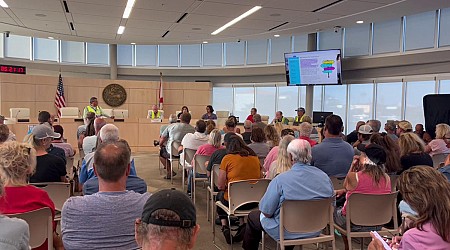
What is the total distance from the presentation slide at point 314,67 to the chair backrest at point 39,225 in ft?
33.6

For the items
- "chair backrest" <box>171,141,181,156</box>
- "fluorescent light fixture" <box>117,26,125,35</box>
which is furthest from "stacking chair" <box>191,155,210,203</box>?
"fluorescent light fixture" <box>117,26,125,35</box>

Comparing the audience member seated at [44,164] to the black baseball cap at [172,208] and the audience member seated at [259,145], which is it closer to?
the audience member seated at [259,145]

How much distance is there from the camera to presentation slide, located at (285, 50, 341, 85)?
1142cm

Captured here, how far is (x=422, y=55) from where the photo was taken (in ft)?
33.2

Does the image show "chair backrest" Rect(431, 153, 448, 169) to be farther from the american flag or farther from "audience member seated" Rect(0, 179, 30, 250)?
the american flag

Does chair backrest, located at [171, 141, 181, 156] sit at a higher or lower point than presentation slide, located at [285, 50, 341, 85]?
lower

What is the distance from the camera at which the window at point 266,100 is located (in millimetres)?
15428

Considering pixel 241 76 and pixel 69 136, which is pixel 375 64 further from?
pixel 69 136

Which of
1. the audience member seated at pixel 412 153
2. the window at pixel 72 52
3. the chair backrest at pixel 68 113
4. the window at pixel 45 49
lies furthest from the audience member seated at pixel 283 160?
the window at pixel 45 49

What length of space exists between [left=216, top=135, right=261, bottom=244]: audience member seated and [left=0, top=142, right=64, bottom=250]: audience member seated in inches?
80.6

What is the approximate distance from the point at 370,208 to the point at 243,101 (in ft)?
42.9

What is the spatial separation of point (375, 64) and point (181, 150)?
7.44 metres

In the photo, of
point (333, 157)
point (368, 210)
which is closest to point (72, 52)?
point (333, 157)

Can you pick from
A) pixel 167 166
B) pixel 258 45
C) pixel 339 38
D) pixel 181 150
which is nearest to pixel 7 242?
pixel 181 150
